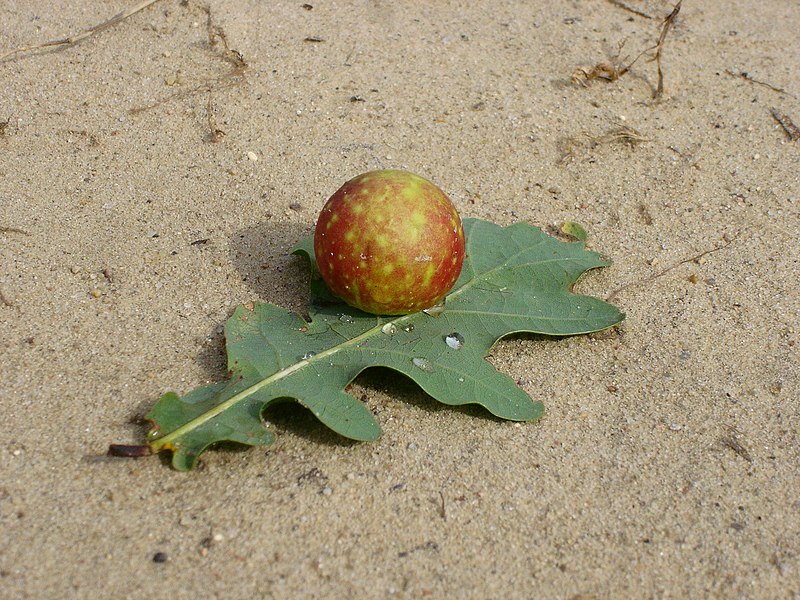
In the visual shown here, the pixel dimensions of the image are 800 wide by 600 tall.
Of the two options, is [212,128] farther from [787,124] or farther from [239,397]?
[787,124]

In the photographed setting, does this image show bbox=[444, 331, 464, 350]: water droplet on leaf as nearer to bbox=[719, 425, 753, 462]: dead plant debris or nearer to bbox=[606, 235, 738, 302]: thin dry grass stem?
bbox=[606, 235, 738, 302]: thin dry grass stem

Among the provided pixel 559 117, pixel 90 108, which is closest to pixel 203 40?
pixel 90 108

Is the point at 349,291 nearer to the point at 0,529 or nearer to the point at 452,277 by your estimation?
the point at 452,277

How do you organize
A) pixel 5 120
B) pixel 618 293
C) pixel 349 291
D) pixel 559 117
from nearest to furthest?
pixel 349 291, pixel 618 293, pixel 5 120, pixel 559 117

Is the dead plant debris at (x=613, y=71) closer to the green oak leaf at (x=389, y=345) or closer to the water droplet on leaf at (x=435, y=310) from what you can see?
the green oak leaf at (x=389, y=345)

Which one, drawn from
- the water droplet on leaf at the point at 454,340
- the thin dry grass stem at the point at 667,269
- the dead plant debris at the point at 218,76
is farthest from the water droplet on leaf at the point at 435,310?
the dead plant debris at the point at 218,76
